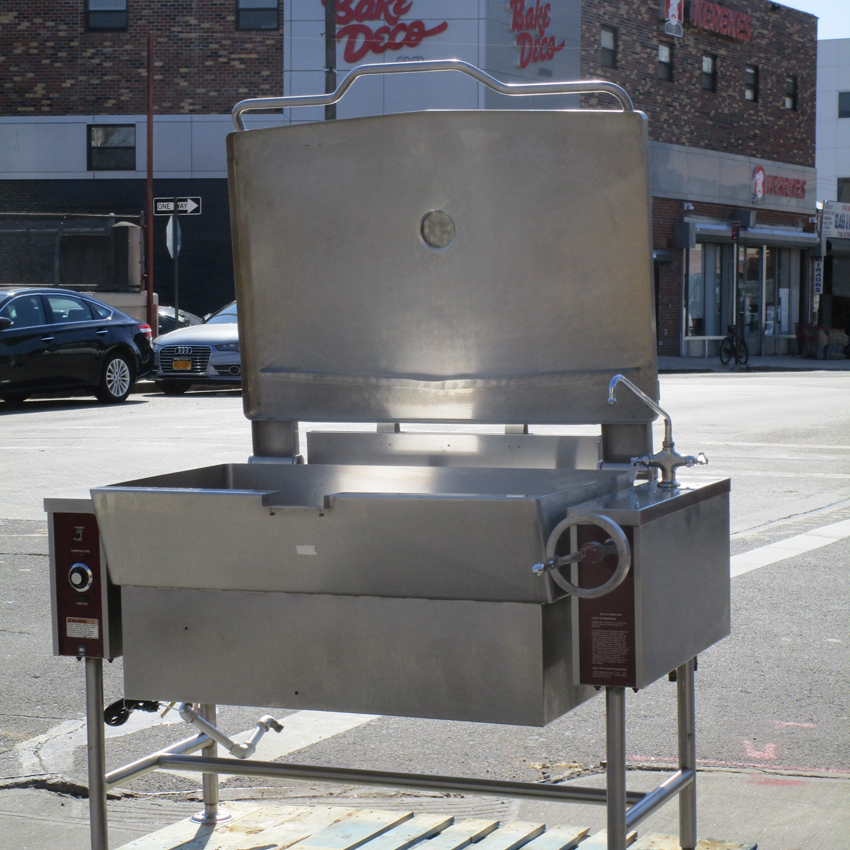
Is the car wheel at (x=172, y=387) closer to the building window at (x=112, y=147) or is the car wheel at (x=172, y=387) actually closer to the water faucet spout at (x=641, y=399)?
the building window at (x=112, y=147)

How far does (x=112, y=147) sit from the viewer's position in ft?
109

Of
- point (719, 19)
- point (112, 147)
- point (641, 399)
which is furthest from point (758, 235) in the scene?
point (641, 399)

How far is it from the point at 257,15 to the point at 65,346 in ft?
56.0

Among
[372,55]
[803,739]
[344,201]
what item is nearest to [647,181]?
[344,201]

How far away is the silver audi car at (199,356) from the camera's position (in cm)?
2011

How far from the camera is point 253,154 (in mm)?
3615

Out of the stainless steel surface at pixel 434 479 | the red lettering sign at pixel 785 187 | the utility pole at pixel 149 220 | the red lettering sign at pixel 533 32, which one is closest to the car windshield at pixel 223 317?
the utility pole at pixel 149 220

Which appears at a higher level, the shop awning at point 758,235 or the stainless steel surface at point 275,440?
the shop awning at point 758,235

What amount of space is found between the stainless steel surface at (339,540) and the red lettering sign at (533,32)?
30.5m

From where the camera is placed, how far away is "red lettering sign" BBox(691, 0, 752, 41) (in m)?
37.6

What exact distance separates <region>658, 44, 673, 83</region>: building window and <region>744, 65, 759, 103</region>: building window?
4236 millimetres

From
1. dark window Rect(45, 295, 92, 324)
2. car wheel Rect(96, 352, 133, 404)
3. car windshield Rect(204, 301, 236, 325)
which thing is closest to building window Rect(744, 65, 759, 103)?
car windshield Rect(204, 301, 236, 325)

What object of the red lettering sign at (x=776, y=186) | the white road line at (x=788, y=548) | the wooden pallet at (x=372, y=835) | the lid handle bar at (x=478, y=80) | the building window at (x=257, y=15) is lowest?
the white road line at (x=788, y=548)

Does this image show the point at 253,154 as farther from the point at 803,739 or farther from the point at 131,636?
the point at 803,739
